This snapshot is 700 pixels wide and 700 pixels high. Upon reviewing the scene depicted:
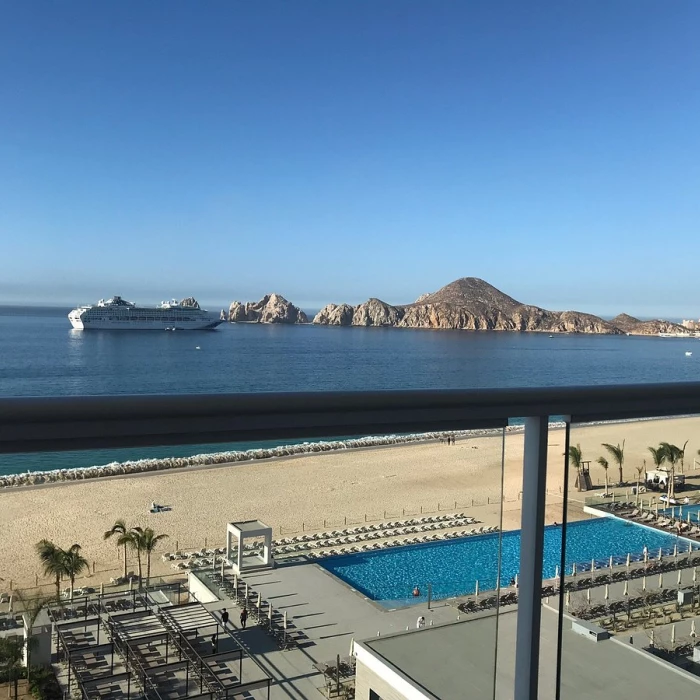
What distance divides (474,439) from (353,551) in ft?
1.11

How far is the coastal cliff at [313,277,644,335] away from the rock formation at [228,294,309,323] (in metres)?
Answer: 4.04

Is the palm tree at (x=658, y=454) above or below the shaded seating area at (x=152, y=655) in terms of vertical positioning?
above

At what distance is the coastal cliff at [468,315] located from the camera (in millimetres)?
97125

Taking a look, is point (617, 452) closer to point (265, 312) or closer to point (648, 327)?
point (265, 312)

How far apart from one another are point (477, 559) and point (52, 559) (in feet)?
1.73

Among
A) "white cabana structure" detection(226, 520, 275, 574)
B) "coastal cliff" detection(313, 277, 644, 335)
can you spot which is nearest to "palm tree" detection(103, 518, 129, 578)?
"white cabana structure" detection(226, 520, 275, 574)

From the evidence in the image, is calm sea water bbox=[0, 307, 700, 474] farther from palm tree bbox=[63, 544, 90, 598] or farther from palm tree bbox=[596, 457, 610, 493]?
palm tree bbox=[63, 544, 90, 598]

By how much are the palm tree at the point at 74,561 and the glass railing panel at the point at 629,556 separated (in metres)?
0.57

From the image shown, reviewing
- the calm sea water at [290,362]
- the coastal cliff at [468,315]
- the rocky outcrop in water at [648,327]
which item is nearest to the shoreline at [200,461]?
the calm sea water at [290,362]

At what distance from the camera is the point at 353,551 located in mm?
1015

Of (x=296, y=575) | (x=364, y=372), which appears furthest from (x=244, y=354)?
(x=296, y=575)

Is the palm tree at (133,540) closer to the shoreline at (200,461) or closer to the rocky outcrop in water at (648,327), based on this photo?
the shoreline at (200,461)

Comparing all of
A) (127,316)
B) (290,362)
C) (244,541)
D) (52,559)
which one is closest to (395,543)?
(244,541)

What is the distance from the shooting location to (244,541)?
84 cm
